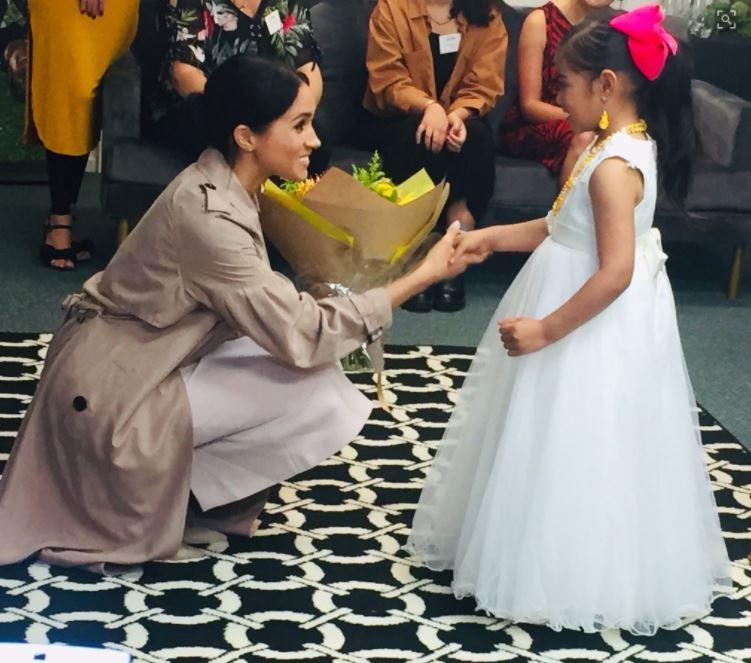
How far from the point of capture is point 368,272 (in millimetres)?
3303

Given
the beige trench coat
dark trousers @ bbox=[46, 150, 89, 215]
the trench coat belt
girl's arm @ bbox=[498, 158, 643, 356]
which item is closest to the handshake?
the beige trench coat

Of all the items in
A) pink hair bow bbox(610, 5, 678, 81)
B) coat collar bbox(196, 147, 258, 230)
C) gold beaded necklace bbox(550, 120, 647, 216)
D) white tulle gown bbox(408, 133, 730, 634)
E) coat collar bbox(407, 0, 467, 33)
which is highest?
coat collar bbox(407, 0, 467, 33)

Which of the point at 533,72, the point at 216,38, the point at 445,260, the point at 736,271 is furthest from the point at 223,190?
the point at 736,271

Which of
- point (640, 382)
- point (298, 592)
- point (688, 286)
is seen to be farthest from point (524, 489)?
point (688, 286)

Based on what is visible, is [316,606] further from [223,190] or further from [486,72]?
[486,72]

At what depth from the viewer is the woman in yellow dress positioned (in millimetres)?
4797

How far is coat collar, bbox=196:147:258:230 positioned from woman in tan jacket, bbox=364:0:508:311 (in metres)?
1.93

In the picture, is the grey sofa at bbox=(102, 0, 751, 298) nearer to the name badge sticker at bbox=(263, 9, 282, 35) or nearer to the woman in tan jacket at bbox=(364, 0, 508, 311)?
the woman in tan jacket at bbox=(364, 0, 508, 311)

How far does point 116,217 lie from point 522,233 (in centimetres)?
217

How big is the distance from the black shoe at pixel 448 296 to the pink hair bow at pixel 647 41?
2240 mm

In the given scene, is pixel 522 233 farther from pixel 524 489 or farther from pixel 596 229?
pixel 524 489

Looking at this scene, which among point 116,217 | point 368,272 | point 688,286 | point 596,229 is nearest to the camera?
A: point 596,229

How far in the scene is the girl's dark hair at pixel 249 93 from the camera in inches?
114

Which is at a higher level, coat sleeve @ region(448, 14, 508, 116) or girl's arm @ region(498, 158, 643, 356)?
coat sleeve @ region(448, 14, 508, 116)
